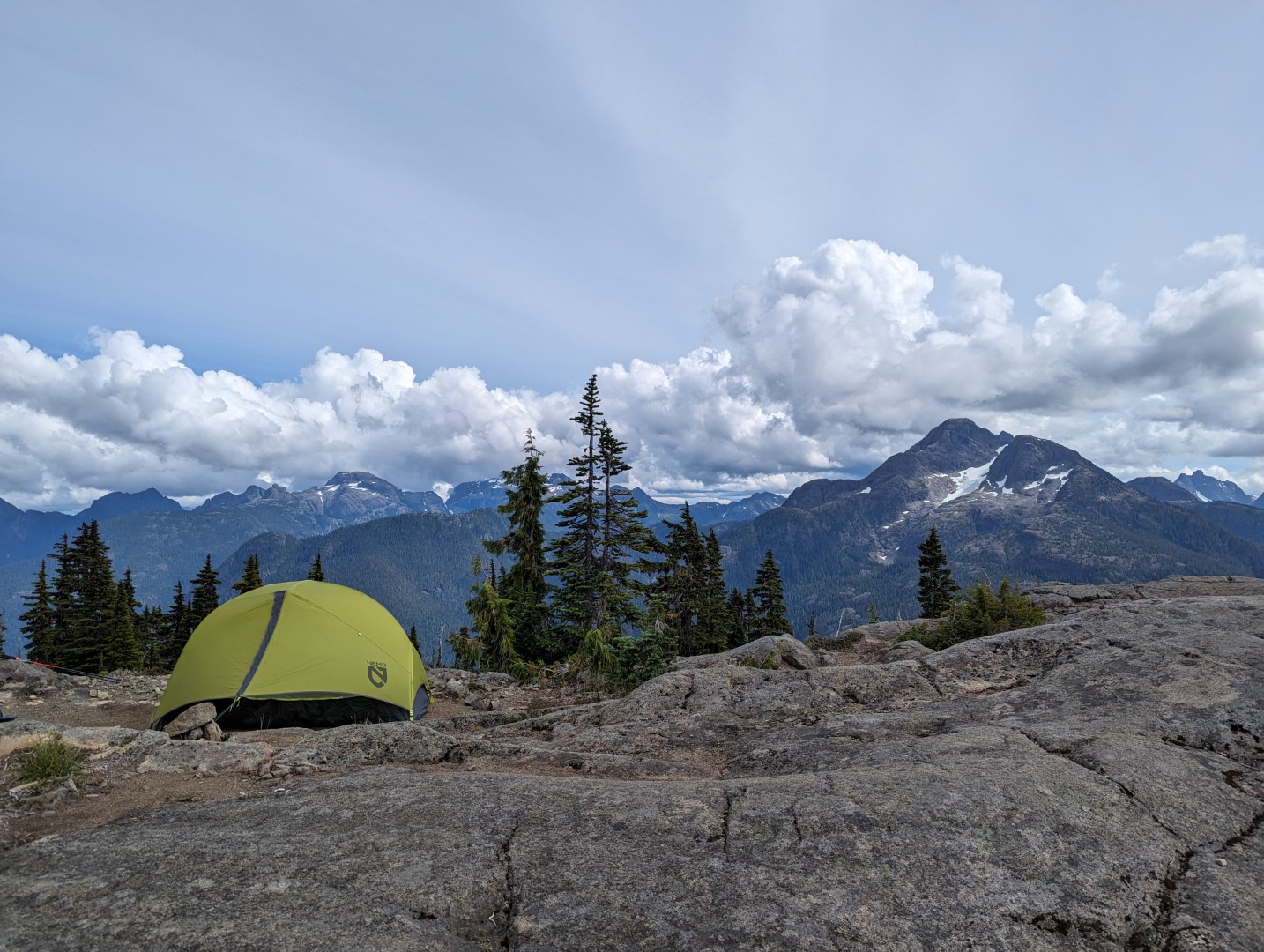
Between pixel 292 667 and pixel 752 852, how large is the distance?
1325 centimetres

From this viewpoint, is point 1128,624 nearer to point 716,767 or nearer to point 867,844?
point 716,767

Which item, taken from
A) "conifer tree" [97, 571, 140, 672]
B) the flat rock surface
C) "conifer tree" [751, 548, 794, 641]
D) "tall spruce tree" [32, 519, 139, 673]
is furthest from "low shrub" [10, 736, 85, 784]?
"tall spruce tree" [32, 519, 139, 673]

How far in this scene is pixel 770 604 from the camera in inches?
2306

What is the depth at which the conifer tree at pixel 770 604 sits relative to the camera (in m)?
57.8

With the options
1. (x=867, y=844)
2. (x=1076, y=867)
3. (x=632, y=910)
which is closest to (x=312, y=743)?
(x=632, y=910)

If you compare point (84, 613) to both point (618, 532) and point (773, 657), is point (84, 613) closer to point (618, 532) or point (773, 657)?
point (618, 532)

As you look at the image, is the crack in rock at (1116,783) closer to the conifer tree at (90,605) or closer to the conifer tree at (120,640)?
the conifer tree at (120,640)

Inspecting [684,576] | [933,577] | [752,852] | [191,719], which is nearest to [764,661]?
[752,852]

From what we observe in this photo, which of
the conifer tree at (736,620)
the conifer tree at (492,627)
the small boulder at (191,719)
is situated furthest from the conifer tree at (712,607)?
the small boulder at (191,719)

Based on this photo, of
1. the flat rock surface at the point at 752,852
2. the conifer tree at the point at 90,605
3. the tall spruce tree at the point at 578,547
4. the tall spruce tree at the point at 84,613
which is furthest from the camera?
the tall spruce tree at the point at 84,613

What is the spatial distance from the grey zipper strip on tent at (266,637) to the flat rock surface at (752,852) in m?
6.11

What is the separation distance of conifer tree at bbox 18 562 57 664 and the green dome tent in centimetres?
5873

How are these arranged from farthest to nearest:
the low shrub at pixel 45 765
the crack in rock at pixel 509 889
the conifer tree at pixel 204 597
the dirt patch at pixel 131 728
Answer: the conifer tree at pixel 204 597 → the low shrub at pixel 45 765 → the dirt patch at pixel 131 728 → the crack in rock at pixel 509 889

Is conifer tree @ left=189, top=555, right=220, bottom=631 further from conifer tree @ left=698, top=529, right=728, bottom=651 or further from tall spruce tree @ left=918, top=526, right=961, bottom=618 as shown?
tall spruce tree @ left=918, top=526, right=961, bottom=618
